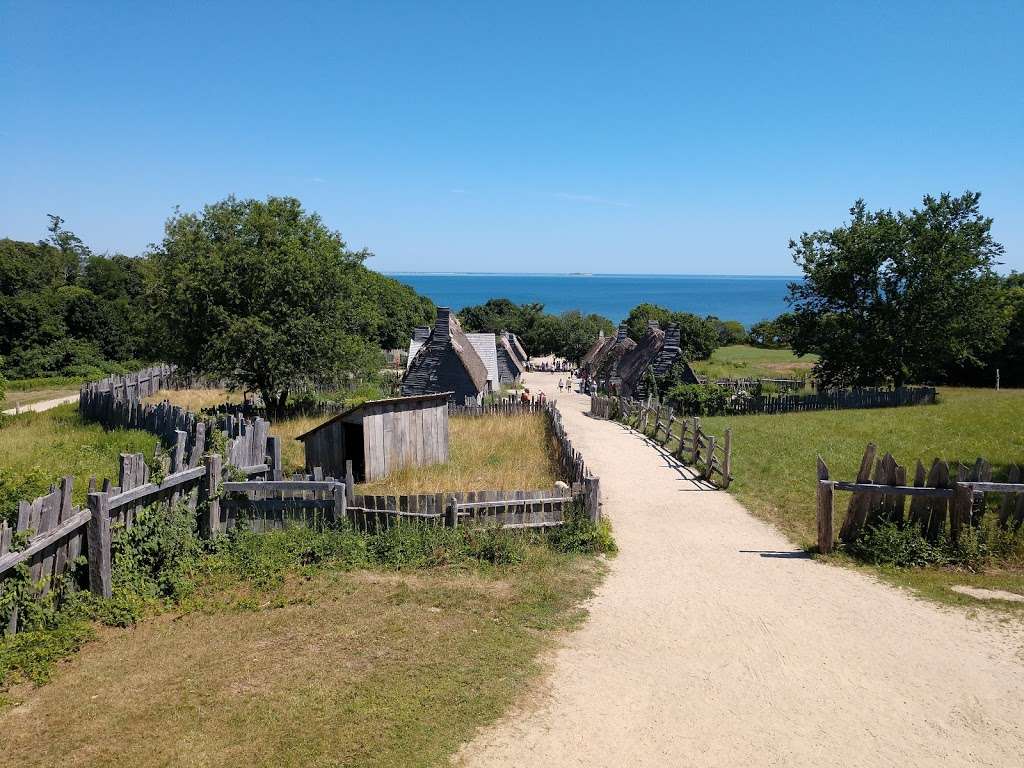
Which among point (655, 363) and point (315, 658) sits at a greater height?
point (655, 363)

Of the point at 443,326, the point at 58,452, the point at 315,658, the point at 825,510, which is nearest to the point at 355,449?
the point at 58,452

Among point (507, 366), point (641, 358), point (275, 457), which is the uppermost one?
point (641, 358)

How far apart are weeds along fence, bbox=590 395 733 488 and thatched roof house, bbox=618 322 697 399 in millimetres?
5415

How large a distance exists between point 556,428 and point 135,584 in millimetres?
14440

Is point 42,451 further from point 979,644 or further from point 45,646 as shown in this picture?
point 979,644

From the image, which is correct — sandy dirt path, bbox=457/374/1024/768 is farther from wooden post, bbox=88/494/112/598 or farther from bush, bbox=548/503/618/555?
wooden post, bbox=88/494/112/598

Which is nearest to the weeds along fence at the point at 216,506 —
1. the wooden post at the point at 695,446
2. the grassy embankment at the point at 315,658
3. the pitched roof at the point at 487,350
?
the grassy embankment at the point at 315,658

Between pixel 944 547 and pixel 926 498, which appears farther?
pixel 926 498

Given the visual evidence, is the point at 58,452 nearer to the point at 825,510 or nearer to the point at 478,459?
the point at 478,459

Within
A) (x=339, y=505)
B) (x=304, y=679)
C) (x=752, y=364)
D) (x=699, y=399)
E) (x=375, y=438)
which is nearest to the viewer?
(x=304, y=679)

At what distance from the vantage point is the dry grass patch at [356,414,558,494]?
53.0 ft

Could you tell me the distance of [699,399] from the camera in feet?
113

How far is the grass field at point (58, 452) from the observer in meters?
11.6

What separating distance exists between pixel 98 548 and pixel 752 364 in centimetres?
7502
